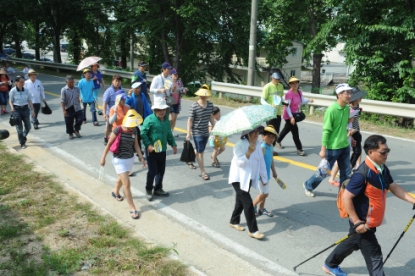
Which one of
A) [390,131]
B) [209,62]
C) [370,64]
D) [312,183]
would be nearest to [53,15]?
[209,62]

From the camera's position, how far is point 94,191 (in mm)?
6617

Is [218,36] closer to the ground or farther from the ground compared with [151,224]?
farther from the ground

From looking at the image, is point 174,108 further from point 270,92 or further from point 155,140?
point 155,140

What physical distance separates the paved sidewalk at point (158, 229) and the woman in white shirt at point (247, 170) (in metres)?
0.55

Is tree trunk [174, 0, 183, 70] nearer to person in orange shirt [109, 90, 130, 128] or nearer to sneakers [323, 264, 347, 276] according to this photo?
person in orange shirt [109, 90, 130, 128]

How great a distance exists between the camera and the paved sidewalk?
14.6 ft

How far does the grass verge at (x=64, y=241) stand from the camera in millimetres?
4371

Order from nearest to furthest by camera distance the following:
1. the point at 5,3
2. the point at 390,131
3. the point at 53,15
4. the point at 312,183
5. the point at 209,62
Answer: the point at 312,183 < the point at 390,131 < the point at 209,62 < the point at 5,3 < the point at 53,15

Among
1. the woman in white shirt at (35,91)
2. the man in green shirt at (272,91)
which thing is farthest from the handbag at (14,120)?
the man in green shirt at (272,91)

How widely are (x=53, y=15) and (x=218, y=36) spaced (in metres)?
16.3

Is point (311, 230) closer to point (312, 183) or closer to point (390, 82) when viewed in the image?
point (312, 183)

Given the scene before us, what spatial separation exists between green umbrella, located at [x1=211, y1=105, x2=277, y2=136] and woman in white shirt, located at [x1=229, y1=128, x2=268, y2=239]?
0.22m

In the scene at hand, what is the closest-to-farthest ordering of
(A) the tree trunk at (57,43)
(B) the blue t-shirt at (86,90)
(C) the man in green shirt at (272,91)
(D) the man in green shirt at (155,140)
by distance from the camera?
1. (D) the man in green shirt at (155,140)
2. (C) the man in green shirt at (272,91)
3. (B) the blue t-shirt at (86,90)
4. (A) the tree trunk at (57,43)

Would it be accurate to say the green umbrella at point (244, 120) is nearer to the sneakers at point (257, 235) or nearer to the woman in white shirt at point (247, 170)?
the woman in white shirt at point (247, 170)
